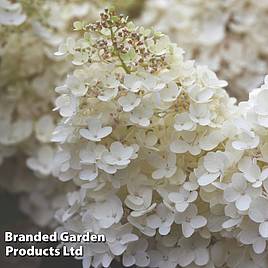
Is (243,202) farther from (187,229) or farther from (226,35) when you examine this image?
(226,35)

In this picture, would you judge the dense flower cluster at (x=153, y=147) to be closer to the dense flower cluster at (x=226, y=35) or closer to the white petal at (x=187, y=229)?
the white petal at (x=187, y=229)

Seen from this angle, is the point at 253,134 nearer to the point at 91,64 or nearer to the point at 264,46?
the point at 91,64

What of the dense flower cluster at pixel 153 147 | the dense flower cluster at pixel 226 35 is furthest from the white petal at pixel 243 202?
the dense flower cluster at pixel 226 35

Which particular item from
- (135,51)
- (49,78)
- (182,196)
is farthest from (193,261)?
(49,78)

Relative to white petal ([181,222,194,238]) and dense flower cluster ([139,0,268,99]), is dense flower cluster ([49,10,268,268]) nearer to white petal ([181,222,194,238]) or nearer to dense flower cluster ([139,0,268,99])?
white petal ([181,222,194,238])

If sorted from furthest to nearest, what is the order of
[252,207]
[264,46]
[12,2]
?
1. [264,46]
2. [12,2]
3. [252,207]

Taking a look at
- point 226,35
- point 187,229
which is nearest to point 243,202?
point 187,229
